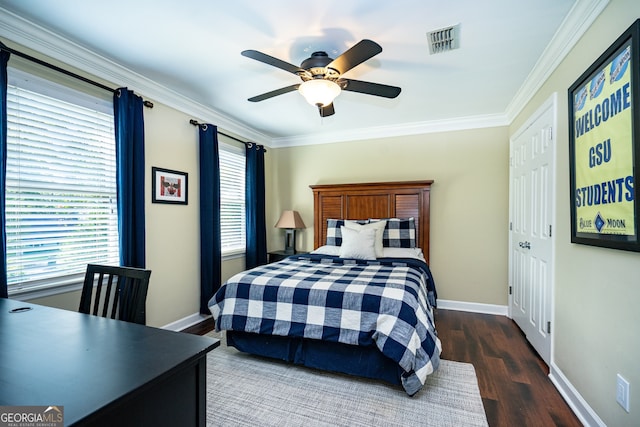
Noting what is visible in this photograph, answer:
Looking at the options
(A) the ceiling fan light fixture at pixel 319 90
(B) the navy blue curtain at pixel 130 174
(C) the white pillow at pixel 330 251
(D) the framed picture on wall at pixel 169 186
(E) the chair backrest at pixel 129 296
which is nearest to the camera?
(E) the chair backrest at pixel 129 296

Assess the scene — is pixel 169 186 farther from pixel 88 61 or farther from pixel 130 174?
pixel 88 61

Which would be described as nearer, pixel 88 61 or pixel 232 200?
pixel 88 61

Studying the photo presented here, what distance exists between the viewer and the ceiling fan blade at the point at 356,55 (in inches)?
67.8

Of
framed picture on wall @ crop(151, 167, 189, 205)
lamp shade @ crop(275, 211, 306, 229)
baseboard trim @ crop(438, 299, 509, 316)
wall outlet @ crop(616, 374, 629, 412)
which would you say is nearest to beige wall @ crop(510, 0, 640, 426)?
wall outlet @ crop(616, 374, 629, 412)

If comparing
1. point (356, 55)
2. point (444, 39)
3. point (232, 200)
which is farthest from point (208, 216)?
point (444, 39)

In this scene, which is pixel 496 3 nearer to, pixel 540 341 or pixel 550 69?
pixel 550 69

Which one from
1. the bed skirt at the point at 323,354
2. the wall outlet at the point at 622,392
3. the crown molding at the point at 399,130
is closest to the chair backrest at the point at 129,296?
the bed skirt at the point at 323,354

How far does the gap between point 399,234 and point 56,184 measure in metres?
3.40

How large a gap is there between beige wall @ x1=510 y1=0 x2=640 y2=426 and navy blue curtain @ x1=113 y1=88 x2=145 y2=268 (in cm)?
328

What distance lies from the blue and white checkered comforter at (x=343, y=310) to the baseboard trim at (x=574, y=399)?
2.67 ft

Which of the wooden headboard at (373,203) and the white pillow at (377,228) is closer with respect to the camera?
the white pillow at (377,228)

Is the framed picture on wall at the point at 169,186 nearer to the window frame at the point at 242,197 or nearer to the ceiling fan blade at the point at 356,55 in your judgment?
the window frame at the point at 242,197

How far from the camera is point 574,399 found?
1.85 metres

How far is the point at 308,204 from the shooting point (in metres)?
4.71
